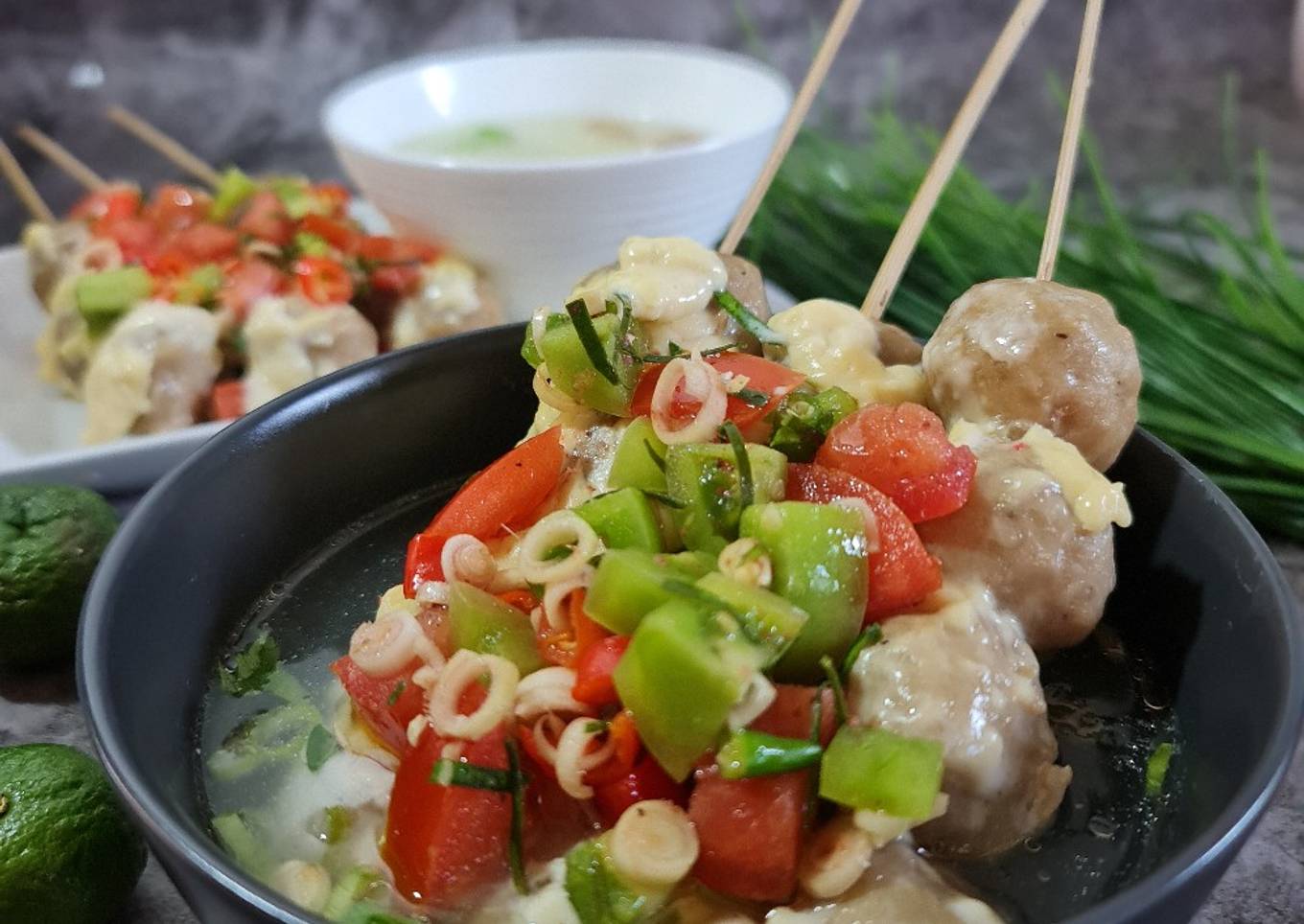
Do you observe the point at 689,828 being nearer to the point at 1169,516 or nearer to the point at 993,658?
the point at 993,658

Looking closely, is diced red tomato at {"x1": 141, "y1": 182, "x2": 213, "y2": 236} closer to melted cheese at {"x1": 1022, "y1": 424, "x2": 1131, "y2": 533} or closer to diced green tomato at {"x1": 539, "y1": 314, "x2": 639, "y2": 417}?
diced green tomato at {"x1": 539, "y1": 314, "x2": 639, "y2": 417}

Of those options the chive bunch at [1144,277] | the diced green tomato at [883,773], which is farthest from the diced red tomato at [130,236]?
the diced green tomato at [883,773]

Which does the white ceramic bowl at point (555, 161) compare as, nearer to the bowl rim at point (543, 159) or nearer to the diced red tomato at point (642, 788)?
the bowl rim at point (543, 159)

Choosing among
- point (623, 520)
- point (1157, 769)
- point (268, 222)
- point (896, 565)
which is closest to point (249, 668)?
point (623, 520)

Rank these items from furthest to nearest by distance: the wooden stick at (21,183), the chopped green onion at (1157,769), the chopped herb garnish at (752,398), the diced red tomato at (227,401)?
the wooden stick at (21,183), the diced red tomato at (227,401), the chopped herb garnish at (752,398), the chopped green onion at (1157,769)

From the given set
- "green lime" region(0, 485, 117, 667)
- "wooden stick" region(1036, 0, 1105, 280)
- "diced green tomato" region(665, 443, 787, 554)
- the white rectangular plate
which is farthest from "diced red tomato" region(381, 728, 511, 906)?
the white rectangular plate

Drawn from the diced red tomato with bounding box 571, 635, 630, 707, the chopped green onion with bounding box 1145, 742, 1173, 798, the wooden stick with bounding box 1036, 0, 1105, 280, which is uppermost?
the wooden stick with bounding box 1036, 0, 1105, 280
